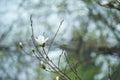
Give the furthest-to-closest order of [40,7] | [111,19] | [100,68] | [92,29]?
[40,7] → [92,29] → [100,68] → [111,19]

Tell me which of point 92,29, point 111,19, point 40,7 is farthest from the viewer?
point 40,7

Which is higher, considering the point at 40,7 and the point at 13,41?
the point at 40,7

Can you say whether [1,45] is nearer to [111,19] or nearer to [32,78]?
[32,78]

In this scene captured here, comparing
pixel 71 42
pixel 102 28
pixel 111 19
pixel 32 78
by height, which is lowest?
pixel 32 78

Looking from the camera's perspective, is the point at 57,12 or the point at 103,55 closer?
the point at 103,55

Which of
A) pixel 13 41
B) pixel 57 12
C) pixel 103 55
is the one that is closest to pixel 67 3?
pixel 57 12

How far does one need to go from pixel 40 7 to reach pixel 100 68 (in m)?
1.88

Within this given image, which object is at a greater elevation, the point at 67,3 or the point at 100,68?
the point at 67,3

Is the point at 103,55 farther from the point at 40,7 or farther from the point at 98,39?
the point at 40,7

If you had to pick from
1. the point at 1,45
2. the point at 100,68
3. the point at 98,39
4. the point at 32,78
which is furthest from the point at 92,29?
the point at 1,45

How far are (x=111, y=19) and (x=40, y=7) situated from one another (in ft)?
7.20

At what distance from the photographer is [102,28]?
7898 millimetres

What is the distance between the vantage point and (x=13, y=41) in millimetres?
9477

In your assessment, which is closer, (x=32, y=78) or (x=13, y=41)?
(x=32, y=78)
